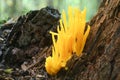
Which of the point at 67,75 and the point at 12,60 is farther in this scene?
the point at 12,60

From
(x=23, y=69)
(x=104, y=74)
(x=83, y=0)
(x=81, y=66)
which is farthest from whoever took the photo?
(x=83, y=0)

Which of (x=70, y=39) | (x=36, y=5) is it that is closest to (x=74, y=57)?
(x=70, y=39)

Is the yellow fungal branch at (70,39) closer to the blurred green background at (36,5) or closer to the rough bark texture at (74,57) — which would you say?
the rough bark texture at (74,57)

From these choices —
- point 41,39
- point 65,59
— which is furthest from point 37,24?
point 65,59

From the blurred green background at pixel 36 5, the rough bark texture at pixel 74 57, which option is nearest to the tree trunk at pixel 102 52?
the rough bark texture at pixel 74 57

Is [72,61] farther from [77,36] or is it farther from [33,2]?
[33,2]

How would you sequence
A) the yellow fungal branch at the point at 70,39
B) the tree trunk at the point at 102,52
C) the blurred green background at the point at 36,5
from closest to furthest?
the tree trunk at the point at 102,52
the yellow fungal branch at the point at 70,39
the blurred green background at the point at 36,5

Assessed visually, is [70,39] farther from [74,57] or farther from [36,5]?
[36,5]
